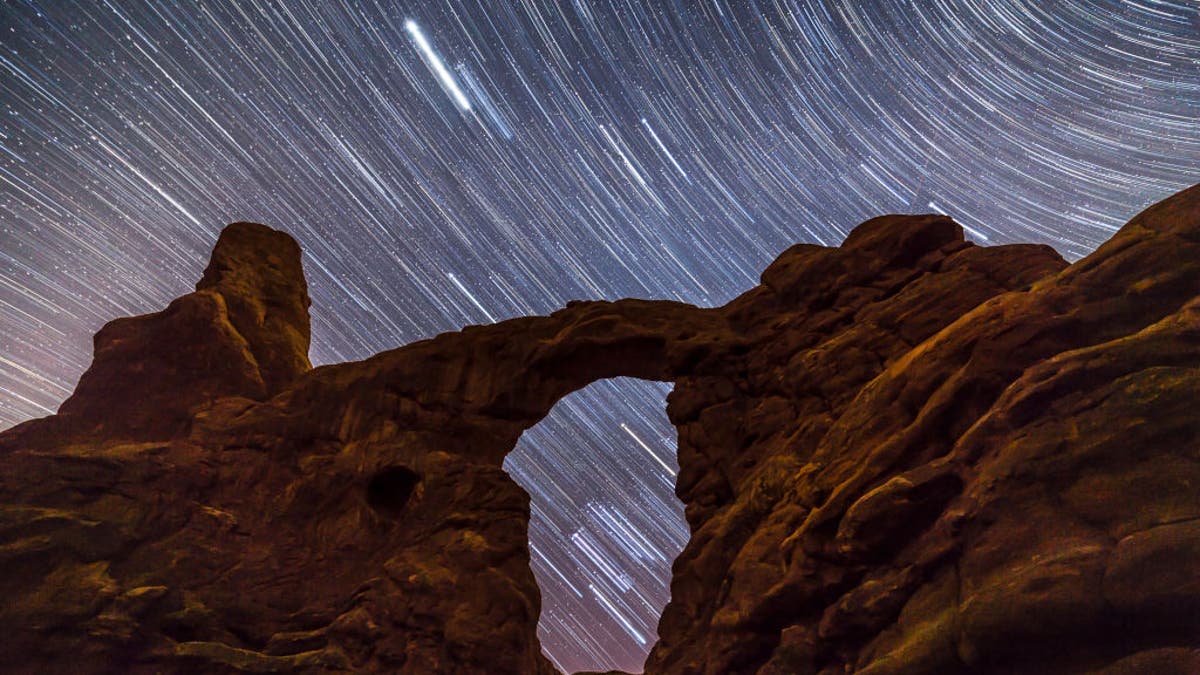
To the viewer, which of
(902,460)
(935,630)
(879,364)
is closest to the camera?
(935,630)

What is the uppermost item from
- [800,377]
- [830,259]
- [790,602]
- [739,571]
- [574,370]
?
[574,370]

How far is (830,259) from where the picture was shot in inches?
877

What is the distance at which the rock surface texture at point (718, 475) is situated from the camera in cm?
1126

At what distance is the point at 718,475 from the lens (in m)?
20.4

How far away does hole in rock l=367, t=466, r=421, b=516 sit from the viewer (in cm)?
2209

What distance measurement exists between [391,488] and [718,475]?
426 inches

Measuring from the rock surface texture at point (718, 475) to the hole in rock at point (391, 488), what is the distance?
10 cm

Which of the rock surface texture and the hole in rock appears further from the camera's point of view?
the hole in rock

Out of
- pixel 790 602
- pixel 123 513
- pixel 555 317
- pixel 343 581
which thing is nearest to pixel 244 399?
pixel 123 513

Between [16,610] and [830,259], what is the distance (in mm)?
24508

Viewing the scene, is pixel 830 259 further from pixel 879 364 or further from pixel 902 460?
pixel 902 460

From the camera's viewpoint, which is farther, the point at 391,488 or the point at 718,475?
the point at 391,488

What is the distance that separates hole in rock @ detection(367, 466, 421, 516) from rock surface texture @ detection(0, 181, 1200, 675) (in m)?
0.10

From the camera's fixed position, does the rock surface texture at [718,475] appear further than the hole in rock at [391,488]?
No
